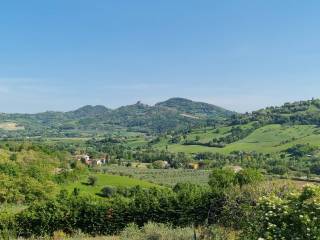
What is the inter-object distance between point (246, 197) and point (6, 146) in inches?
4940

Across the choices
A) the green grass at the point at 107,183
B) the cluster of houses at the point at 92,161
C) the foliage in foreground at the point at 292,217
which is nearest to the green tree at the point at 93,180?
the green grass at the point at 107,183

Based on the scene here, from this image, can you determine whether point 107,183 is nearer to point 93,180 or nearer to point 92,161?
point 93,180

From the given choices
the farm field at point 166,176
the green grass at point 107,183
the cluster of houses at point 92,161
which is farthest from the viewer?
the cluster of houses at point 92,161

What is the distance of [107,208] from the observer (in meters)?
40.5

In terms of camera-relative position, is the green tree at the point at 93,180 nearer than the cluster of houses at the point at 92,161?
Yes

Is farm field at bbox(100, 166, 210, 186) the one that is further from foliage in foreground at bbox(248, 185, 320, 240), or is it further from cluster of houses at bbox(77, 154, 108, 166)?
foliage in foreground at bbox(248, 185, 320, 240)

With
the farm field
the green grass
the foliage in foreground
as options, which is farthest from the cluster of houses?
the foliage in foreground

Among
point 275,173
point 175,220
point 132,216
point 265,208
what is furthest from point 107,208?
point 275,173

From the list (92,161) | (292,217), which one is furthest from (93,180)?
(292,217)

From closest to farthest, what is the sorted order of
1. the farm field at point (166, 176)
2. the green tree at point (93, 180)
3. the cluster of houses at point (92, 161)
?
the green tree at point (93, 180) → the farm field at point (166, 176) → the cluster of houses at point (92, 161)

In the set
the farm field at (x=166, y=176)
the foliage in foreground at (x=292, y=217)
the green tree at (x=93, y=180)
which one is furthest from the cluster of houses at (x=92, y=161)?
the foliage in foreground at (x=292, y=217)

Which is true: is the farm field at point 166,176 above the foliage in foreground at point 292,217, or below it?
below

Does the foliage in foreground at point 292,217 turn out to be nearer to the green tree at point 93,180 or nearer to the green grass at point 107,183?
the green grass at point 107,183

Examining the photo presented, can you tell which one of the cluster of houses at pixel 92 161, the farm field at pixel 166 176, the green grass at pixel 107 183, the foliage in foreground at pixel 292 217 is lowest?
the green grass at pixel 107 183
